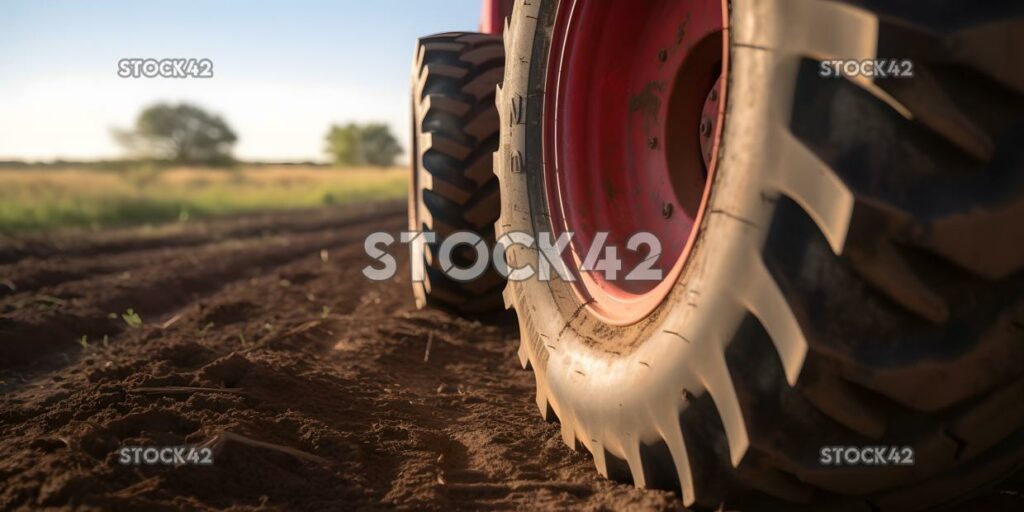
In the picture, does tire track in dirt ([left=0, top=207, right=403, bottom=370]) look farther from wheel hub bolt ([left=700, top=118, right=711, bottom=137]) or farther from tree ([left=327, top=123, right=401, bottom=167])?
tree ([left=327, top=123, right=401, bottom=167])

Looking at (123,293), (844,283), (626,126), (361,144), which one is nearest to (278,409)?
(626,126)

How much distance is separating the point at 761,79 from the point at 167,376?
6.27 feet

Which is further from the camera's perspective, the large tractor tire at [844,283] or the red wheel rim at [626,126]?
the red wheel rim at [626,126]

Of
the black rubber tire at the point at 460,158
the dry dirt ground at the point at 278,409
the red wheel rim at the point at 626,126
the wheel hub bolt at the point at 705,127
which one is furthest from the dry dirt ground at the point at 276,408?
the wheel hub bolt at the point at 705,127

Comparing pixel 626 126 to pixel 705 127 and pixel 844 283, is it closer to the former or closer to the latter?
pixel 705 127

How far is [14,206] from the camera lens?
34.8 ft

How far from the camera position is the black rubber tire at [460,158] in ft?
11.6

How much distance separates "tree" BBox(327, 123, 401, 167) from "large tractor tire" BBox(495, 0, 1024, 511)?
2087 inches

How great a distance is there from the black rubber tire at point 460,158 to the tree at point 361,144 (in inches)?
1990

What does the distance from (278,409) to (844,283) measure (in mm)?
1584

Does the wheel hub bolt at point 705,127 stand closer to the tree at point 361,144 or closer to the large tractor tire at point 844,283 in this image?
the large tractor tire at point 844,283

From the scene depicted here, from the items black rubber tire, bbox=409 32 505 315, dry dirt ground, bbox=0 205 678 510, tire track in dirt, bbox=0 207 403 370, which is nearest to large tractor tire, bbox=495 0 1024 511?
dry dirt ground, bbox=0 205 678 510

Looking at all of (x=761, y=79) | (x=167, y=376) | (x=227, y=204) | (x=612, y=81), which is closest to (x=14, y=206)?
(x=227, y=204)

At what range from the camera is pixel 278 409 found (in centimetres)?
217
